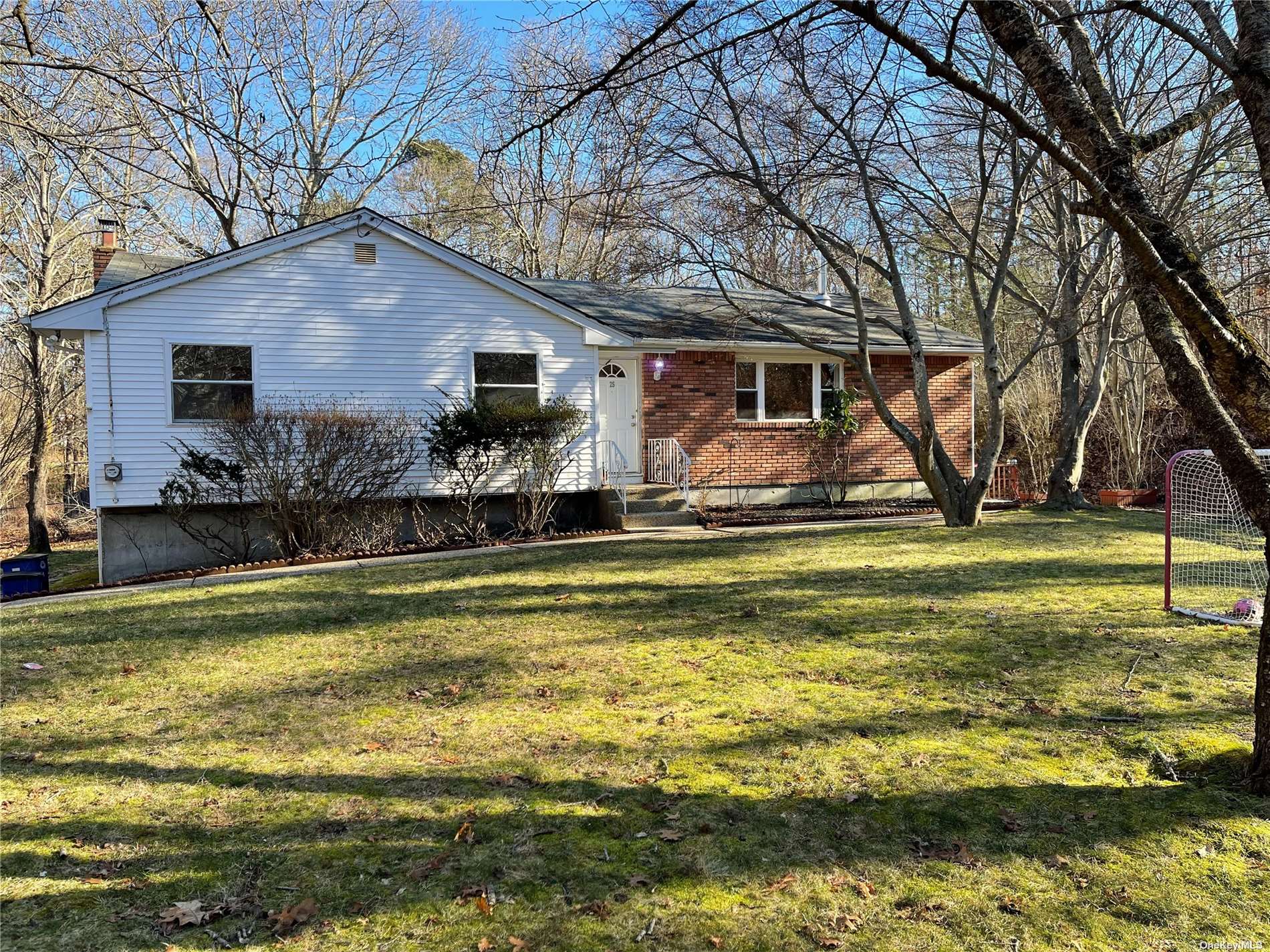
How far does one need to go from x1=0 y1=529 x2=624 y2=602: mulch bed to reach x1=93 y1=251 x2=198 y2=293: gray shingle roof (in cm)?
428

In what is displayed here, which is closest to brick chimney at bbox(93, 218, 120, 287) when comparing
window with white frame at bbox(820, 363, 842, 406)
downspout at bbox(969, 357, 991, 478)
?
window with white frame at bbox(820, 363, 842, 406)

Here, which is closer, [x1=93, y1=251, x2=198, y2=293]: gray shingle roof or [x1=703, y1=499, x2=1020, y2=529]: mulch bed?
[x1=93, y1=251, x2=198, y2=293]: gray shingle roof

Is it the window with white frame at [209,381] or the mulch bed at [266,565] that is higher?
the window with white frame at [209,381]

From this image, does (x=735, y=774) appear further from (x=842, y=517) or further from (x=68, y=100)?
(x=842, y=517)

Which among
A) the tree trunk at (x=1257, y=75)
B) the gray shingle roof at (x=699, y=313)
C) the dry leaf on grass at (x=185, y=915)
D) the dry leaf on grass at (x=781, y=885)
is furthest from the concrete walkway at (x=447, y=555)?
the tree trunk at (x=1257, y=75)

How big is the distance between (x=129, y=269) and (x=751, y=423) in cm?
1136

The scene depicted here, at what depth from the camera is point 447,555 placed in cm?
1096

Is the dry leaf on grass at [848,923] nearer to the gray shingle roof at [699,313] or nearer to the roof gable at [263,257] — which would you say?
the gray shingle roof at [699,313]

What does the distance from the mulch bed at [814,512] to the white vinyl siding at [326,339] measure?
2.50 m

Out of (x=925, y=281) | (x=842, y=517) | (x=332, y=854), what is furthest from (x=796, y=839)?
(x=925, y=281)

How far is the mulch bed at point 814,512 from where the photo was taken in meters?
13.6

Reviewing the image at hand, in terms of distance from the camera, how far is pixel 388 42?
24.3 metres

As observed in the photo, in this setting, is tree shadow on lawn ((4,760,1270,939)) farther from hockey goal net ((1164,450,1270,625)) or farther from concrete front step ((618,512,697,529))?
concrete front step ((618,512,697,529))

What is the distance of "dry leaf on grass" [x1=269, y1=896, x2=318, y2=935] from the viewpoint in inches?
104
